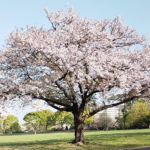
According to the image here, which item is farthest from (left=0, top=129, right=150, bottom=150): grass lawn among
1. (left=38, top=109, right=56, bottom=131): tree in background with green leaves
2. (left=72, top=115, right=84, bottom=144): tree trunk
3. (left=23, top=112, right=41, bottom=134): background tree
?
(left=38, top=109, right=56, bottom=131): tree in background with green leaves

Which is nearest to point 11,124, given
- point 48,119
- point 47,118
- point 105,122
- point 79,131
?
point 47,118

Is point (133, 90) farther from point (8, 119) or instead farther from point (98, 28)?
point (8, 119)

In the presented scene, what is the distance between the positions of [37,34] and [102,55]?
518 centimetres

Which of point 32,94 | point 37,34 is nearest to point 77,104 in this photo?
point 32,94

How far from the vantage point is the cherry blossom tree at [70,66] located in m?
15.7

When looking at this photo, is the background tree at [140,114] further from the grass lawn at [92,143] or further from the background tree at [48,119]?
the grass lawn at [92,143]

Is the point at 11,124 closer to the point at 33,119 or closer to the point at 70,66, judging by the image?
the point at 33,119

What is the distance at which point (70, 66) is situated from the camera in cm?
1528

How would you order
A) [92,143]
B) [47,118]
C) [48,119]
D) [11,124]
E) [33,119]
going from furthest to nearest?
[48,119], [47,118], [11,124], [33,119], [92,143]

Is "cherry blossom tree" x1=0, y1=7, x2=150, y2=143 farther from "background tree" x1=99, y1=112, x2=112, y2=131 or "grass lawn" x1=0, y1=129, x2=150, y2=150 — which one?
"background tree" x1=99, y1=112, x2=112, y2=131

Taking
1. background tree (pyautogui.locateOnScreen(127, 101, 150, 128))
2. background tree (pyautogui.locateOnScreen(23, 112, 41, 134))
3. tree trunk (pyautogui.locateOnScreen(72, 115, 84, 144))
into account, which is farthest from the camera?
background tree (pyautogui.locateOnScreen(23, 112, 41, 134))

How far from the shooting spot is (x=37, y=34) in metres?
16.7

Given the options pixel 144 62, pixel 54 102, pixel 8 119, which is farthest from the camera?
pixel 8 119

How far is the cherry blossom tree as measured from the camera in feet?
51.6
